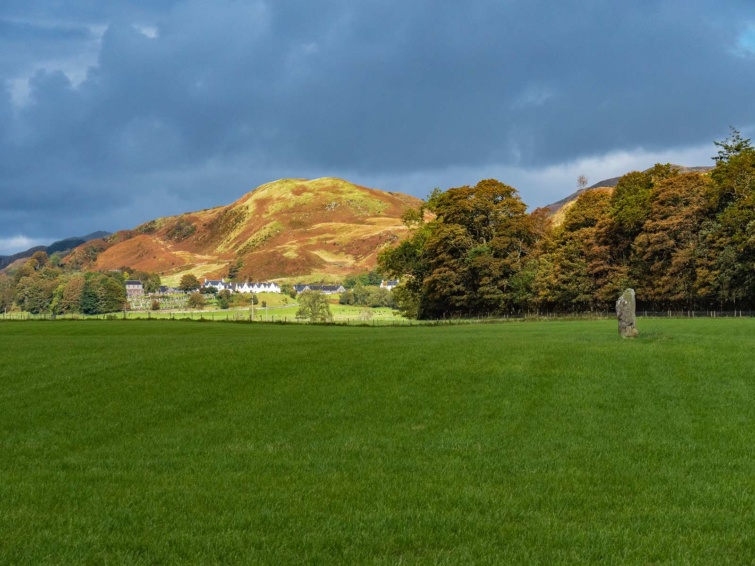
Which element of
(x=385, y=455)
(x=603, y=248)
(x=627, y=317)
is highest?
(x=603, y=248)

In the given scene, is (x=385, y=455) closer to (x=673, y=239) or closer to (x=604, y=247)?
(x=673, y=239)

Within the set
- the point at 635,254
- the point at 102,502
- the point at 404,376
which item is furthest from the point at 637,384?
the point at 635,254

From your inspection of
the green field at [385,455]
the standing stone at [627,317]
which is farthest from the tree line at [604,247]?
the green field at [385,455]

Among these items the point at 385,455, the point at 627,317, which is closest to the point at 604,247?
the point at 627,317

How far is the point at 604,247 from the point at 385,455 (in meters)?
74.8

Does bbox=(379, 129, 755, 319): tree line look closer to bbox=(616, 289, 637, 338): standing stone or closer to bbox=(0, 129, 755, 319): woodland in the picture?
bbox=(0, 129, 755, 319): woodland

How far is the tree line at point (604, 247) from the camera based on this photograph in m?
72.4

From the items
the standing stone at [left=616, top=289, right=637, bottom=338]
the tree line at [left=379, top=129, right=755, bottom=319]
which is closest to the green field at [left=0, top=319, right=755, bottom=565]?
the standing stone at [left=616, top=289, right=637, bottom=338]

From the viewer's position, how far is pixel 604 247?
82.3 meters

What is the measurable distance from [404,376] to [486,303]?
2635 inches

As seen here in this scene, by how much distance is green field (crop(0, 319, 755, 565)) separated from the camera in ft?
28.7

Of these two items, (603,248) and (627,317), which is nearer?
(627,317)

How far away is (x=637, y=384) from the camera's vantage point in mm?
20562

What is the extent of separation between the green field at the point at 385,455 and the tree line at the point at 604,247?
50451mm
